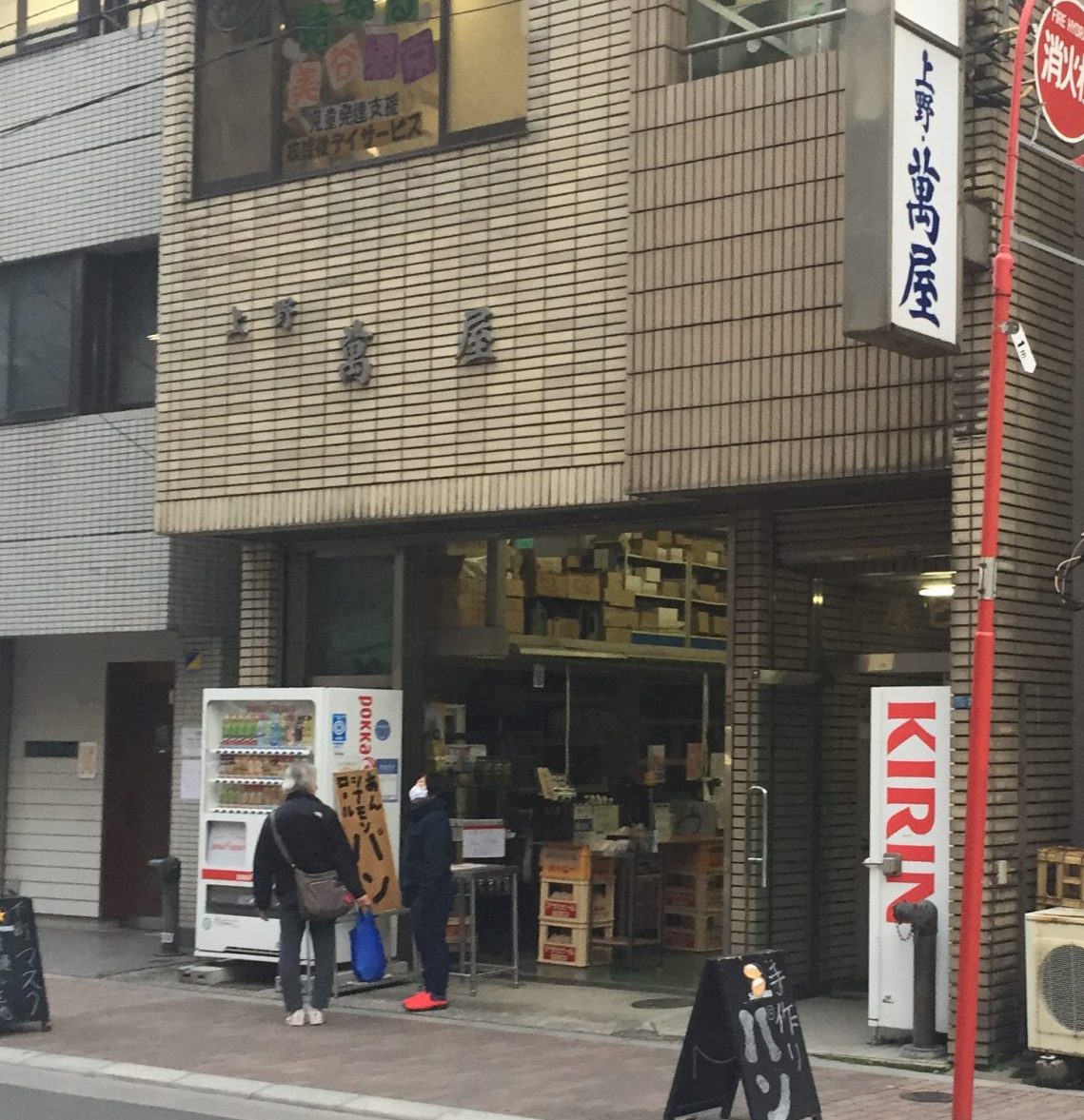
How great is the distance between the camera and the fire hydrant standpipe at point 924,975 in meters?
10.9

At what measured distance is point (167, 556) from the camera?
52.7 feet

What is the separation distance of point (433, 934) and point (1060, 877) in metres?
4.35

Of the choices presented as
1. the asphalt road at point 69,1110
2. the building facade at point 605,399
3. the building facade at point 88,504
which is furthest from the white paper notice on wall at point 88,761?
the asphalt road at point 69,1110

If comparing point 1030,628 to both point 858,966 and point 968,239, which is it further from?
point 858,966

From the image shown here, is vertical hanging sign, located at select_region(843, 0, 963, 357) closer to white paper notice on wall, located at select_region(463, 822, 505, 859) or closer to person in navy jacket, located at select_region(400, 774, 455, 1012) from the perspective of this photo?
person in navy jacket, located at select_region(400, 774, 455, 1012)

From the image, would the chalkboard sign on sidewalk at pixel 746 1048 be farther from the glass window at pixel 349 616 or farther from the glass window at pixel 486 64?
the glass window at pixel 486 64

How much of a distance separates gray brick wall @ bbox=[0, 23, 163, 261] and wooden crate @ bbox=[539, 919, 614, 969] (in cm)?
715

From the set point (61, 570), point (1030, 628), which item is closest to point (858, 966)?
point (1030, 628)

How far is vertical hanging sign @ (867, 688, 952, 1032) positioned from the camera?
11234mm

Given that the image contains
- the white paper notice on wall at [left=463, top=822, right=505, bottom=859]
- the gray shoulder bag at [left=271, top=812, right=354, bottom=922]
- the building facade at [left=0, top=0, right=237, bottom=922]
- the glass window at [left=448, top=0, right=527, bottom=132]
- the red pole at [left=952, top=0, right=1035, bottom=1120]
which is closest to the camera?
the red pole at [left=952, top=0, right=1035, bottom=1120]

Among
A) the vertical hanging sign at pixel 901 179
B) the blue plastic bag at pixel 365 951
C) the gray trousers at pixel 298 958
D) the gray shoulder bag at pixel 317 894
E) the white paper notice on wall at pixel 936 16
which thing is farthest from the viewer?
the blue plastic bag at pixel 365 951

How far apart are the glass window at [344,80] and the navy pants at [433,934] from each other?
5.50 metres

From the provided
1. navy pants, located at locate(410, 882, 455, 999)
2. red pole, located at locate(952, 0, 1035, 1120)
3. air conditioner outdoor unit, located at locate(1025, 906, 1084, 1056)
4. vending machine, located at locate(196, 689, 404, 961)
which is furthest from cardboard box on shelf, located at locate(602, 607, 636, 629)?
red pole, located at locate(952, 0, 1035, 1120)

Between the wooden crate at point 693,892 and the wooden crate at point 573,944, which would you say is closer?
the wooden crate at point 573,944
